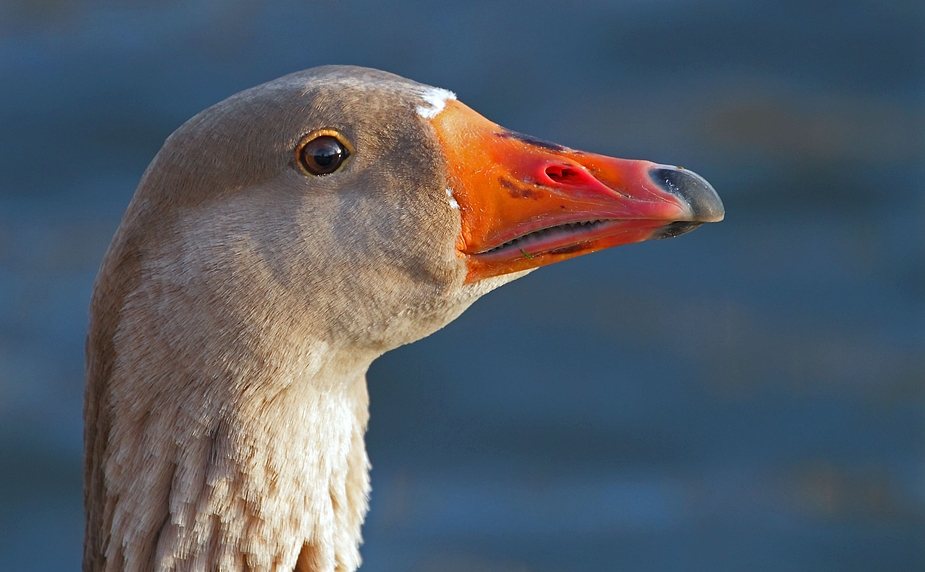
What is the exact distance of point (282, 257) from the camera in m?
3.32

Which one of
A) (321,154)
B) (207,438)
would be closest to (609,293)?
(321,154)

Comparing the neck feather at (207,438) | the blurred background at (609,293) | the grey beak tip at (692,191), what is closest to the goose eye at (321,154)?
the neck feather at (207,438)

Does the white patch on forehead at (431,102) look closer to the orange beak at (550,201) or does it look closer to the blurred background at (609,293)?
the orange beak at (550,201)

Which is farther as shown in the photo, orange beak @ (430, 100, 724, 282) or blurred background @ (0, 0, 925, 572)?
blurred background @ (0, 0, 925, 572)

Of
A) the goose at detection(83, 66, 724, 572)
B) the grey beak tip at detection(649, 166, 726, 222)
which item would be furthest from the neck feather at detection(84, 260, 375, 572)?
the grey beak tip at detection(649, 166, 726, 222)

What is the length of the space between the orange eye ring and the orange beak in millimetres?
279

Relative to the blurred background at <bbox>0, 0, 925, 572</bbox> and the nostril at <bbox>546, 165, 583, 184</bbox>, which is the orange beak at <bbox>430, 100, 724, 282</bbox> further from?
the blurred background at <bbox>0, 0, 925, 572</bbox>

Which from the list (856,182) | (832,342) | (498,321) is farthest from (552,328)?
(856,182)

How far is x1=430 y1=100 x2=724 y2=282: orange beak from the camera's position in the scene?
333 centimetres

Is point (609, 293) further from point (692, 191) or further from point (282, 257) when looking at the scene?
point (282, 257)

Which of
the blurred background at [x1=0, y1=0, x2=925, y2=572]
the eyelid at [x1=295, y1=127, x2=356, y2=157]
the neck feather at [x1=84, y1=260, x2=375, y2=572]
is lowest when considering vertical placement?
the neck feather at [x1=84, y1=260, x2=375, y2=572]

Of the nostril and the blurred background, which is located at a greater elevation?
the blurred background

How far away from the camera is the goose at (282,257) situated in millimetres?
3332

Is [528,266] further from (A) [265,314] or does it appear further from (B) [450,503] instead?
(B) [450,503]
